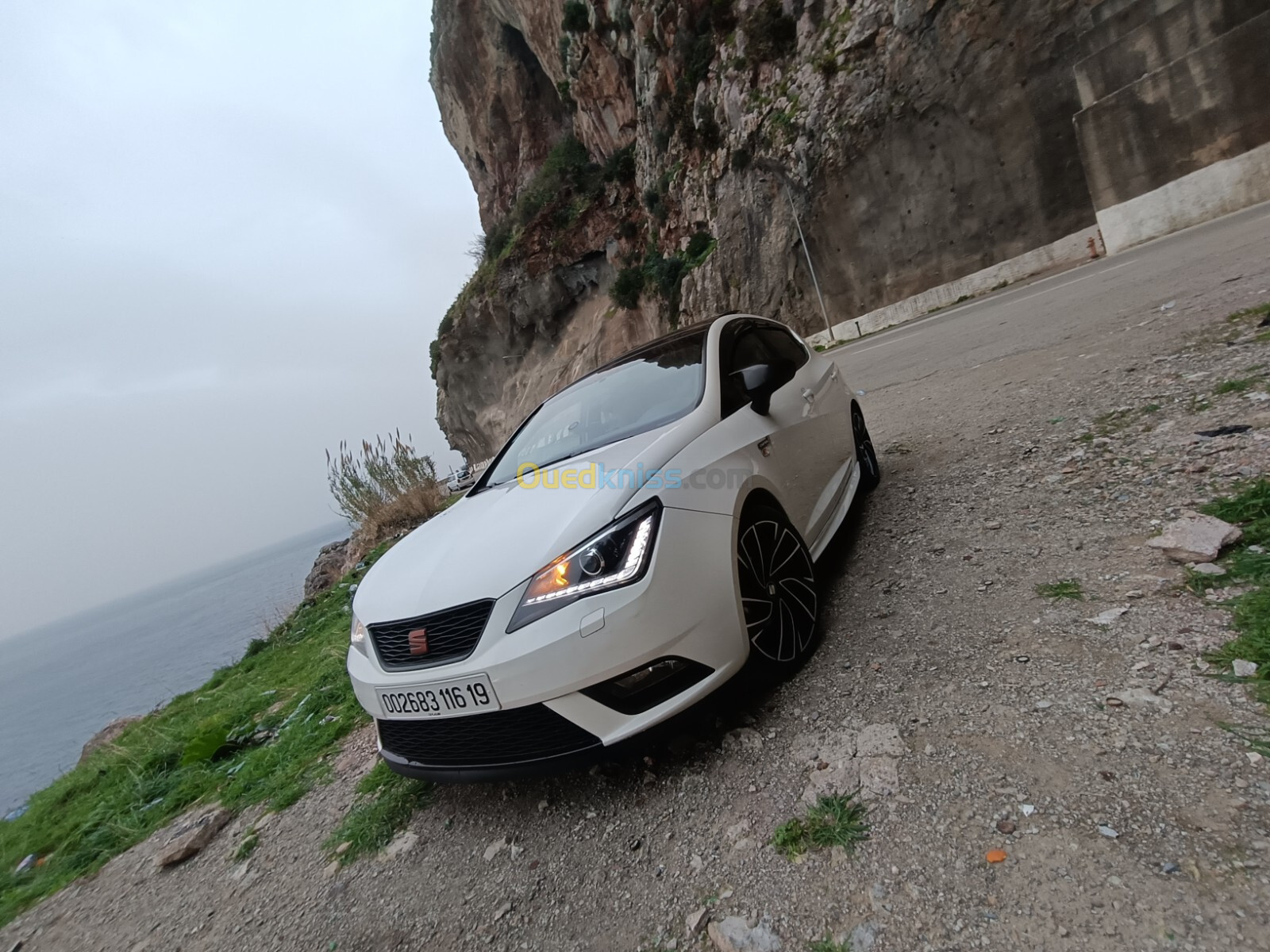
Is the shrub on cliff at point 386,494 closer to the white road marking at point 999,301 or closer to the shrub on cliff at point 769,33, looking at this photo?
the white road marking at point 999,301

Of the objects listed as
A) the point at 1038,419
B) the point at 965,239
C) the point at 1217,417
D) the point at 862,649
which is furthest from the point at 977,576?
the point at 965,239

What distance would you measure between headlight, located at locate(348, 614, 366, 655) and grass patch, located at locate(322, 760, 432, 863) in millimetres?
652

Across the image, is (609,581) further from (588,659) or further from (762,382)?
Result: (762,382)

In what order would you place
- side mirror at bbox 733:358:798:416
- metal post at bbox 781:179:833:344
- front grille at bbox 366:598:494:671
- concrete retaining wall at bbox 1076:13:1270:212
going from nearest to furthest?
front grille at bbox 366:598:494:671
side mirror at bbox 733:358:798:416
concrete retaining wall at bbox 1076:13:1270:212
metal post at bbox 781:179:833:344

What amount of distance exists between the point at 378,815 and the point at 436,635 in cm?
108

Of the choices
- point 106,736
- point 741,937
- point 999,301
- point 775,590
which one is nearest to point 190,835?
point 741,937

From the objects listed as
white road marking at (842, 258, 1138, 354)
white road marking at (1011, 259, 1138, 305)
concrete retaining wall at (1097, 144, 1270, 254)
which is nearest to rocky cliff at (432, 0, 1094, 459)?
concrete retaining wall at (1097, 144, 1270, 254)

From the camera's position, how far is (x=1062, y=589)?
246 cm

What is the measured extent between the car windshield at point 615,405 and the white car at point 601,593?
0.10 ft

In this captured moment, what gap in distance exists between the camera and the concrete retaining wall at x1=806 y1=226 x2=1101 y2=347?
15.7 m

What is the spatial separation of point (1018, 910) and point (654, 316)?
2619 centimetres

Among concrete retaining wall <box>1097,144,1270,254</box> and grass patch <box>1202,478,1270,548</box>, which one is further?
concrete retaining wall <box>1097,144,1270,254</box>

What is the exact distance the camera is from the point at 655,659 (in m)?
2.02

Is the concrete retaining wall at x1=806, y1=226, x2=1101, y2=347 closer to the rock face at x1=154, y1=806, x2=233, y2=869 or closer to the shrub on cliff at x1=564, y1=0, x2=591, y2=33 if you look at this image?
the rock face at x1=154, y1=806, x2=233, y2=869
